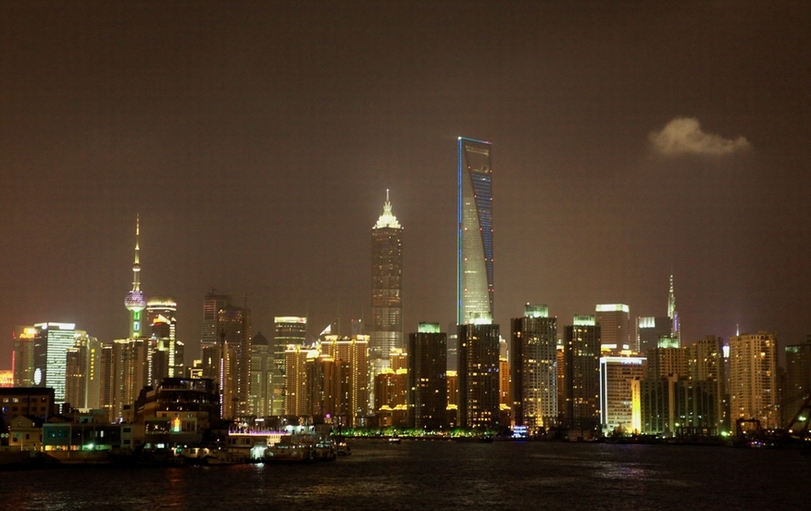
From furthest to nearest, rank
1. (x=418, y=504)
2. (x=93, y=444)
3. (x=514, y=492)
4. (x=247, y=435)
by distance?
(x=247, y=435) < (x=93, y=444) < (x=514, y=492) < (x=418, y=504)

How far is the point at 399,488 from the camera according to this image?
7819 centimetres

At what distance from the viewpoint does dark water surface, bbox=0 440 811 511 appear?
2566 inches

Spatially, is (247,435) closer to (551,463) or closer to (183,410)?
(183,410)

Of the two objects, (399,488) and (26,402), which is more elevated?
(26,402)

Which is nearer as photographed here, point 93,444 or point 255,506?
point 255,506

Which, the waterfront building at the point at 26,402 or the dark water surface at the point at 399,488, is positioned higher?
the waterfront building at the point at 26,402

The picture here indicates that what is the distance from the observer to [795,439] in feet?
632

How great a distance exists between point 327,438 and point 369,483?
4317 cm

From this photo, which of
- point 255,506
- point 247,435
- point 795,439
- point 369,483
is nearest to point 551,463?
point 247,435

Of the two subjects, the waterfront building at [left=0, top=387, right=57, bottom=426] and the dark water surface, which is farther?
the waterfront building at [left=0, top=387, right=57, bottom=426]

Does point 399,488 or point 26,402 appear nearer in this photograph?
point 399,488

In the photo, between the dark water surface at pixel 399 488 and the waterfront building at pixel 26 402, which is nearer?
the dark water surface at pixel 399 488

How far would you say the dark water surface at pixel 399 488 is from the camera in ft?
214

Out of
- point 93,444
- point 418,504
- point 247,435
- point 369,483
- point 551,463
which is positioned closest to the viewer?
point 418,504
